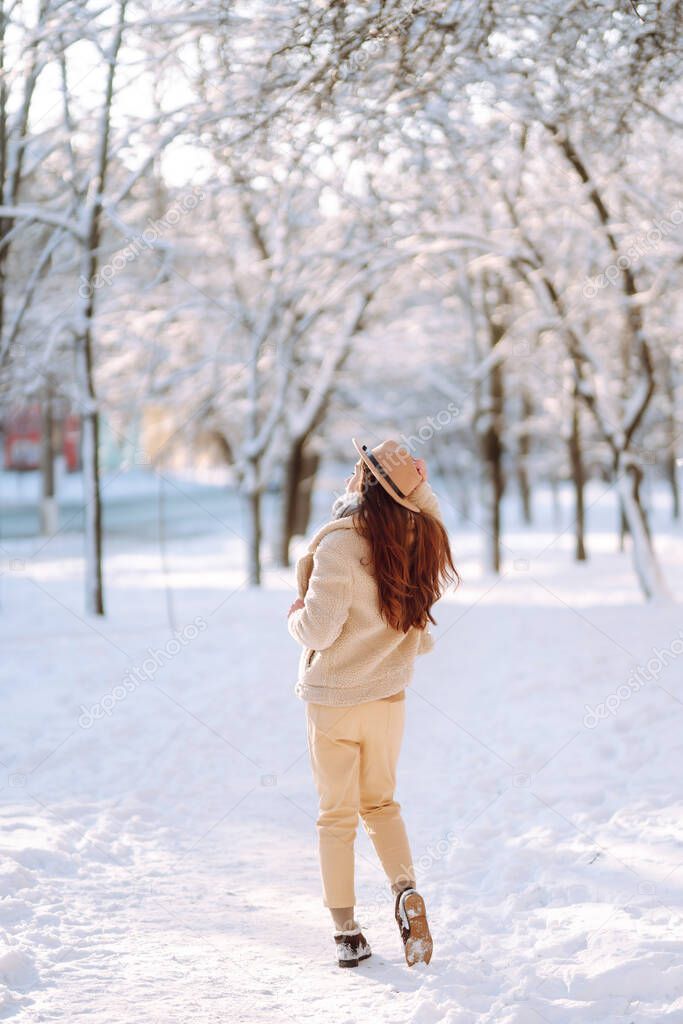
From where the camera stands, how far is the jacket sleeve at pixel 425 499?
3.65 meters

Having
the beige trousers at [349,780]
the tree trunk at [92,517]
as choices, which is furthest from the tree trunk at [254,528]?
the beige trousers at [349,780]

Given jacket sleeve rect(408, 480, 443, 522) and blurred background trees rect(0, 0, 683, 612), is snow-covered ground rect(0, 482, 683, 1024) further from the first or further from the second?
blurred background trees rect(0, 0, 683, 612)

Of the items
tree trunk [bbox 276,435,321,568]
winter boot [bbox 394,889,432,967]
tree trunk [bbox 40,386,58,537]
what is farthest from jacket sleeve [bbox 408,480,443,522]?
tree trunk [bbox 40,386,58,537]

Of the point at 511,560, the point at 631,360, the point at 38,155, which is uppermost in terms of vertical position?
the point at 38,155

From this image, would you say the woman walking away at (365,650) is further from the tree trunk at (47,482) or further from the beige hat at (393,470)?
the tree trunk at (47,482)

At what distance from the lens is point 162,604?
11.8 metres

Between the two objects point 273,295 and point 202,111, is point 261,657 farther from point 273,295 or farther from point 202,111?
point 273,295

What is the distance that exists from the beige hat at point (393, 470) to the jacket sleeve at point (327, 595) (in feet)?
0.82

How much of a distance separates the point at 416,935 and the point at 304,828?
1896mm

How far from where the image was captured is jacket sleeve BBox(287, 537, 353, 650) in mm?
3576

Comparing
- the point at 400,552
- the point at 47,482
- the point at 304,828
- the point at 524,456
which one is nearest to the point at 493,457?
the point at 524,456

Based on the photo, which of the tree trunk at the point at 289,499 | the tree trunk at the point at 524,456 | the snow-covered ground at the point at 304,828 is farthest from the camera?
the tree trunk at the point at 524,456

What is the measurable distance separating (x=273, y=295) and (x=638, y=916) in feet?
34.1

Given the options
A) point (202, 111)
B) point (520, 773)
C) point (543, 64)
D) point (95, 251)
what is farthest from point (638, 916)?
point (95, 251)
